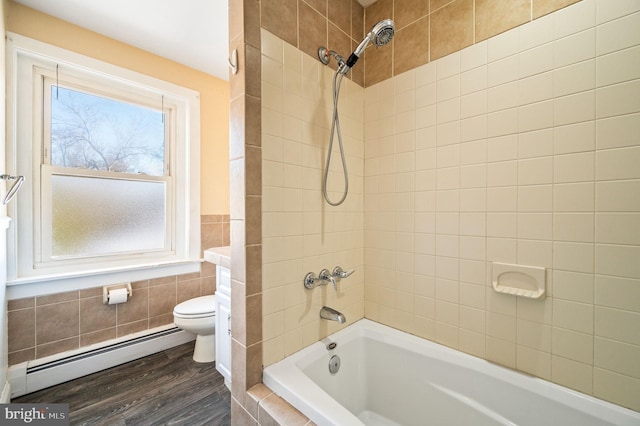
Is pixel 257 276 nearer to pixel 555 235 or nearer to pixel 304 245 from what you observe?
pixel 304 245

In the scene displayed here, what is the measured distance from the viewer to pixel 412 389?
4.32 ft

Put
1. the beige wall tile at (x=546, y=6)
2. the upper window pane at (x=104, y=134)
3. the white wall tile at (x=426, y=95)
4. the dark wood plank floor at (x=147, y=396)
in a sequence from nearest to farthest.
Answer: the beige wall tile at (x=546, y=6) < the white wall tile at (x=426, y=95) < the dark wood plank floor at (x=147, y=396) < the upper window pane at (x=104, y=134)

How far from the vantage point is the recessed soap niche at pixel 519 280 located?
3.51 feet

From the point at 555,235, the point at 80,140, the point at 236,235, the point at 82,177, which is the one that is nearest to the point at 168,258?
the point at 82,177

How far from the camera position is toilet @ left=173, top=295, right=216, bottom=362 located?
1.90m

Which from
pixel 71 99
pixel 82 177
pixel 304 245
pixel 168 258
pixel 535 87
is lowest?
pixel 168 258

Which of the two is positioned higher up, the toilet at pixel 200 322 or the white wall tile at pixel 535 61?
the white wall tile at pixel 535 61

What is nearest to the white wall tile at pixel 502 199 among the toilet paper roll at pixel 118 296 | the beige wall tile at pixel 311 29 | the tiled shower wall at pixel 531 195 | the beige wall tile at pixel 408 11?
the tiled shower wall at pixel 531 195

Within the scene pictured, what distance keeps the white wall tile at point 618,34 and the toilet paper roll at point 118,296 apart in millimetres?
3027

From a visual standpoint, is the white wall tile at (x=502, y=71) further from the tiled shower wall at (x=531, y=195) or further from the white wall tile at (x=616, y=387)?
the white wall tile at (x=616, y=387)

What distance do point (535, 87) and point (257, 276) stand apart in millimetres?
1435

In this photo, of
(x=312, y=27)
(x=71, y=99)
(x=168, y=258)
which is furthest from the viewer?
(x=168, y=258)

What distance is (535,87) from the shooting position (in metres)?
1.08
